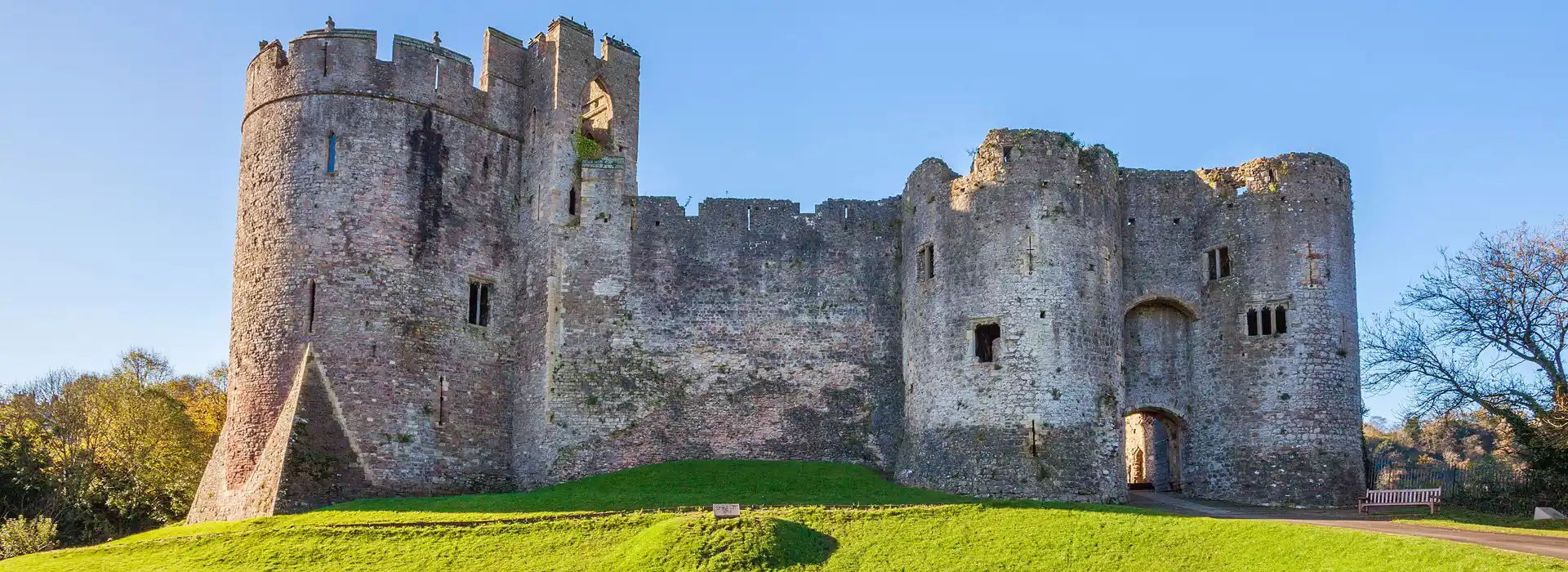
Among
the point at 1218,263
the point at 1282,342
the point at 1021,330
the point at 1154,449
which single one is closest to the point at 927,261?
the point at 1021,330

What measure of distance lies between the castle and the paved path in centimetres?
108

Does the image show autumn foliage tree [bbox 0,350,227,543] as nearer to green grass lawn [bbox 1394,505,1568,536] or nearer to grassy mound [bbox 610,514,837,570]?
grassy mound [bbox 610,514,837,570]

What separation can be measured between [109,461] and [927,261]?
27.6 metres

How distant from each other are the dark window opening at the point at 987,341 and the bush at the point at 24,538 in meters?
23.8

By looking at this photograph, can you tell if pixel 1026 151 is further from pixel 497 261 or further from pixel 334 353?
pixel 334 353

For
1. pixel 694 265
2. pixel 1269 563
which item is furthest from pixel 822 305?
pixel 1269 563

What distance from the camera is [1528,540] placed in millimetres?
23984

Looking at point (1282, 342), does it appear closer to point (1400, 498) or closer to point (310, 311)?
point (1400, 498)

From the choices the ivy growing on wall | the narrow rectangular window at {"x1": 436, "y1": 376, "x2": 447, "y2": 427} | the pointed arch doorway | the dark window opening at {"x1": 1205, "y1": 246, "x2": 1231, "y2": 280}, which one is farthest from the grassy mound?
the dark window opening at {"x1": 1205, "y1": 246, "x2": 1231, "y2": 280}

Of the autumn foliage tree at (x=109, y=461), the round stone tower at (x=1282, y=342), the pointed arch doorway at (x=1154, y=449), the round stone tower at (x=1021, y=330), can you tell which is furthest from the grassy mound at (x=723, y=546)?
the autumn foliage tree at (x=109, y=461)

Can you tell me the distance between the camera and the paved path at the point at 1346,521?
75.6ft

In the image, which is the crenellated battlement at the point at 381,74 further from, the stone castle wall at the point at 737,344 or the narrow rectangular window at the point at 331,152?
the stone castle wall at the point at 737,344

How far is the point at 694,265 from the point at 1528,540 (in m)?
20.0

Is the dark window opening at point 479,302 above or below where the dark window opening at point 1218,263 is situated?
below
